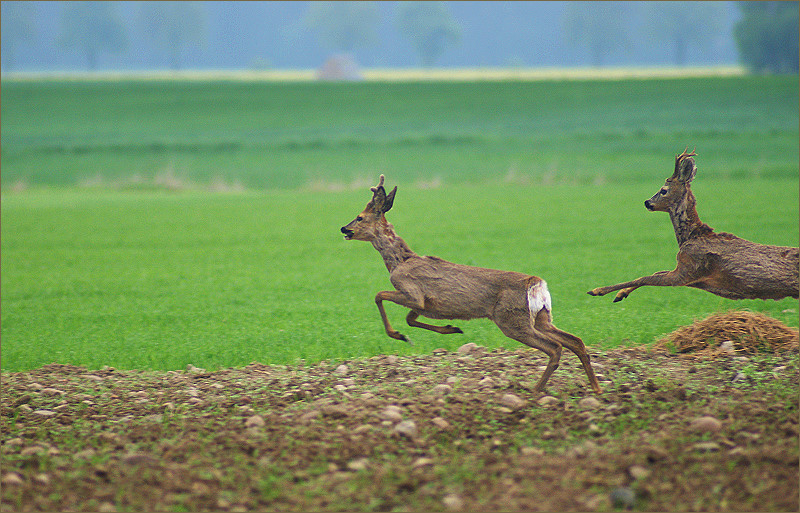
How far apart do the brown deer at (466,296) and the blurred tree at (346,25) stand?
127 meters

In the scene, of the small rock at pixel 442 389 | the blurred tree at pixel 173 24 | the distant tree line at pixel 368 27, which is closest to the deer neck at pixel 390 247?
the small rock at pixel 442 389

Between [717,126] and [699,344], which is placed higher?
[717,126]

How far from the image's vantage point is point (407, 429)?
243 inches

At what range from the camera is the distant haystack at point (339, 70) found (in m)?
93.1

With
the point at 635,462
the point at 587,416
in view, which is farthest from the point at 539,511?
the point at 587,416

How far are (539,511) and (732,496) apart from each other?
125cm

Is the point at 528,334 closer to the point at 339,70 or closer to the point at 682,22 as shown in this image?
the point at 339,70

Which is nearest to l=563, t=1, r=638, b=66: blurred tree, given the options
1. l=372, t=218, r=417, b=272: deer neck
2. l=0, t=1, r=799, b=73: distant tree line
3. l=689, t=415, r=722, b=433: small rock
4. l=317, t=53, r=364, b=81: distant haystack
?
l=0, t=1, r=799, b=73: distant tree line

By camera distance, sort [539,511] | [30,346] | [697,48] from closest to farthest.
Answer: [539,511] → [30,346] → [697,48]

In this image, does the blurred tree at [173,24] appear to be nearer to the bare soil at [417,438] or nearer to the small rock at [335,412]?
the bare soil at [417,438]

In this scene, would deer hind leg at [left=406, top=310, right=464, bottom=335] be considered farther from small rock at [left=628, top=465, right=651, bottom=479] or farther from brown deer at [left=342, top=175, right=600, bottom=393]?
small rock at [left=628, top=465, right=651, bottom=479]

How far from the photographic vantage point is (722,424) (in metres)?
6.13

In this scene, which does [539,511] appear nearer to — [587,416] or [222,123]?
[587,416]

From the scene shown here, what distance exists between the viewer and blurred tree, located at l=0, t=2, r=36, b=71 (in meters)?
110
